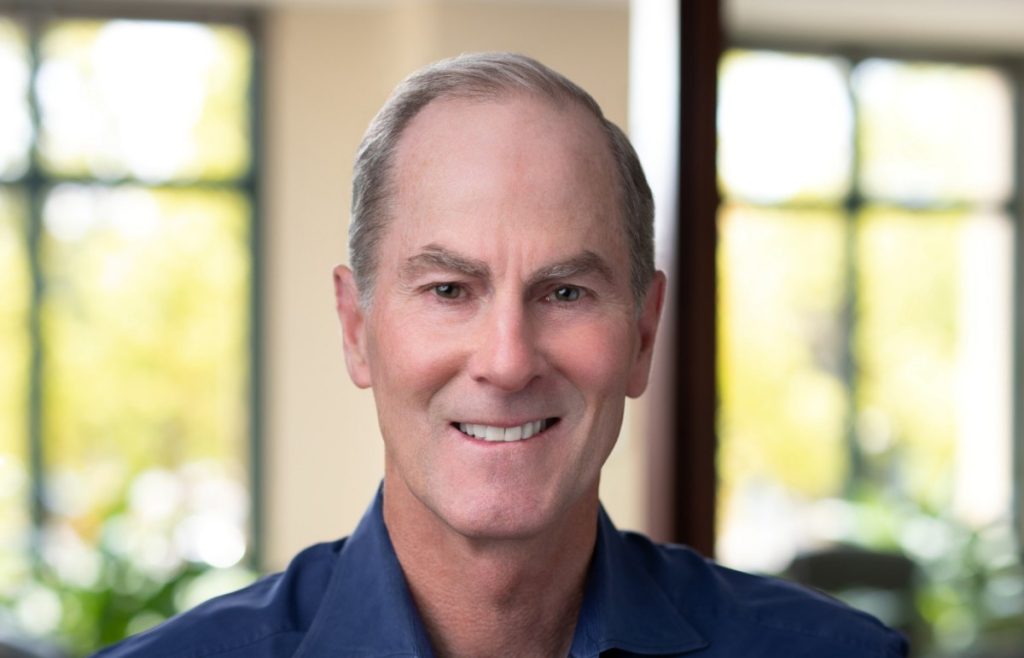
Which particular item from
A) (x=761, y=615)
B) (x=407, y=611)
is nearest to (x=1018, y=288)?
(x=761, y=615)

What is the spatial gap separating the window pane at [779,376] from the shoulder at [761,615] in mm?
4718

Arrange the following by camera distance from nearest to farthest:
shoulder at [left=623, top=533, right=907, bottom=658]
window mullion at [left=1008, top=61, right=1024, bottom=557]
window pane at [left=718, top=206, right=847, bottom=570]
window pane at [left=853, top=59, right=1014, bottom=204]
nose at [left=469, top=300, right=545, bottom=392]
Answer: nose at [left=469, top=300, right=545, bottom=392] → shoulder at [left=623, top=533, right=907, bottom=658] → window pane at [left=718, top=206, right=847, bottom=570] → window pane at [left=853, top=59, right=1014, bottom=204] → window mullion at [left=1008, top=61, right=1024, bottom=557]

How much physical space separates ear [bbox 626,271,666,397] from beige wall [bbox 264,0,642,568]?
4.54 meters

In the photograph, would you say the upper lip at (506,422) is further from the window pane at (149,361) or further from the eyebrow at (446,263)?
the window pane at (149,361)

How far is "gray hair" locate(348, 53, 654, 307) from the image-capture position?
1184mm

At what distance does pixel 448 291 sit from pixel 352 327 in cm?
15

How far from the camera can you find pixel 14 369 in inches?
227

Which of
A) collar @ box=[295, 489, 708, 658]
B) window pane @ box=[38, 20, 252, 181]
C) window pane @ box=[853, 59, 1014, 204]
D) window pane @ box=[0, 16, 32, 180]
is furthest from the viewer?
window pane @ box=[853, 59, 1014, 204]

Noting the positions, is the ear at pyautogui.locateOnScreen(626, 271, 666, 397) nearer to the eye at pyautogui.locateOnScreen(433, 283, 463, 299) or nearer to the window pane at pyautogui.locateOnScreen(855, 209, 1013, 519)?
the eye at pyautogui.locateOnScreen(433, 283, 463, 299)

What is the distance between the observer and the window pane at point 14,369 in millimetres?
5691

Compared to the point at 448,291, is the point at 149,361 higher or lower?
lower

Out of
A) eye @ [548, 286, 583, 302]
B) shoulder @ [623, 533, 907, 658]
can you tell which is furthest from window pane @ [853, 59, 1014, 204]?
eye @ [548, 286, 583, 302]

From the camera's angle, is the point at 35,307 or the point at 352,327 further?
the point at 35,307

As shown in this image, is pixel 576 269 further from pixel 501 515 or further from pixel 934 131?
pixel 934 131
